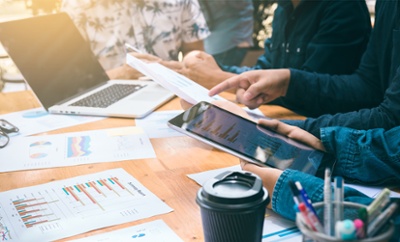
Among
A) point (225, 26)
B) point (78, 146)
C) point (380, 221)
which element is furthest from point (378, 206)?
point (225, 26)

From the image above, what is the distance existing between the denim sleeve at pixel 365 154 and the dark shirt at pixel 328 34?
2.05 feet

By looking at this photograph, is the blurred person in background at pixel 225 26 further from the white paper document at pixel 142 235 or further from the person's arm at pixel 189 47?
the white paper document at pixel 142 235

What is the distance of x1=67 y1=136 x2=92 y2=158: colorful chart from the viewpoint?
1158 mm

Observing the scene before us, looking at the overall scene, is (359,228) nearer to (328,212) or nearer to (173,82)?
(328,212)

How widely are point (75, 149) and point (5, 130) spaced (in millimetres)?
251

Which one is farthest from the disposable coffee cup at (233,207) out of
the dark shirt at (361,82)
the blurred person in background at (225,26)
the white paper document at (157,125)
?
the blurred person in background at (225,26)

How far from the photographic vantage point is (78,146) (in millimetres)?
1208

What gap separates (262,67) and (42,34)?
834 millimetres

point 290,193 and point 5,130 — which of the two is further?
point 5,130

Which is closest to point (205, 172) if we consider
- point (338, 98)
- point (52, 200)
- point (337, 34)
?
point (52, 200)

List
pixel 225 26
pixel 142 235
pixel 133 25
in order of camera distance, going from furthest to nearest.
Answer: pixel 225 26 → pixel 133 25 → pixel 142 235

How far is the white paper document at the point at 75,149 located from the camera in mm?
1111

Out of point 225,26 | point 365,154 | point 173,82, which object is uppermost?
point 173,82

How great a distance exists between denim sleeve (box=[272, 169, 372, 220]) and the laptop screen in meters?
0.92
